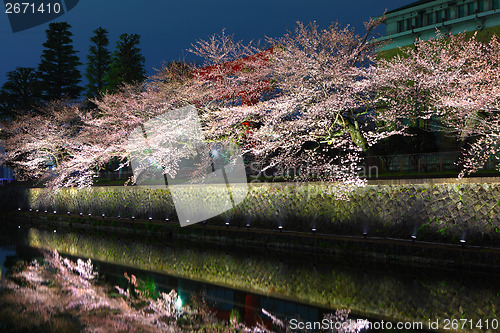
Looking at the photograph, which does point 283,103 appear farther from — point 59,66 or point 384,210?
point 59,66

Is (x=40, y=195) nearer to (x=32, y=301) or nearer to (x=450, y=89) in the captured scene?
(x=32, y=301)

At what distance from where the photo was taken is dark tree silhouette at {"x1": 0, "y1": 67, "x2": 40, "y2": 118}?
40309 mm

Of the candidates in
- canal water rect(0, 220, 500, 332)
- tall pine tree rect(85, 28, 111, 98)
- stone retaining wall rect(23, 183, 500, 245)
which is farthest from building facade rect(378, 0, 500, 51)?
tall pine tree rect(85, 28, 111, 98)

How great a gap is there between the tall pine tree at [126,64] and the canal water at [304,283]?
23.5 metres

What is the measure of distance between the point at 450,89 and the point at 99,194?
21.3m

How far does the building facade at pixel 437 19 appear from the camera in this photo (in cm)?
2475

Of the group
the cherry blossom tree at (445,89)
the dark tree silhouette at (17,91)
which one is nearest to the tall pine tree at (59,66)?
the dark tree silhouette at (17,91)

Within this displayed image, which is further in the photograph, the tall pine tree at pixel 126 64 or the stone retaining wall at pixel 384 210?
the tall pine tree at pixel 126 64

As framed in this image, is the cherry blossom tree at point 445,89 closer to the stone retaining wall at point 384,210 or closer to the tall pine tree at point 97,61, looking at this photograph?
the stone retaining wall at point 384,210

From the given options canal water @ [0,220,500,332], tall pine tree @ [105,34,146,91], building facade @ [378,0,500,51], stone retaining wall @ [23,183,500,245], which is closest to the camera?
canal water @ [0,220,500,332]

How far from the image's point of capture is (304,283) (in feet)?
35.9

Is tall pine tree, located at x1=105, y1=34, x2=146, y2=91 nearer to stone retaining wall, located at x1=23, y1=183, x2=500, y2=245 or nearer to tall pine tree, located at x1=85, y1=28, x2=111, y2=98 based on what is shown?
tall pine tree, located at x1=85, y1=28, x2=111, y2=98

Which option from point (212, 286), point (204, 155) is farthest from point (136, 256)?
point (204, 155)

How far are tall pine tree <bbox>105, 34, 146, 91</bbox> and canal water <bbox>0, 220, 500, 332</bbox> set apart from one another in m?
23.5
